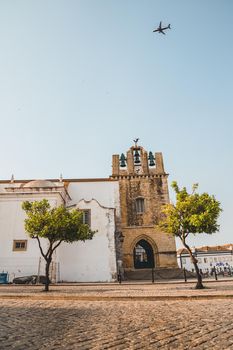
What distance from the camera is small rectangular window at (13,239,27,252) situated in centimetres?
2172

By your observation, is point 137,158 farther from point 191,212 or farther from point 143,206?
point 191,212

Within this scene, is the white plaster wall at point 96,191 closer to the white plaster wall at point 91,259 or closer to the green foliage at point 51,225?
the white plaster wall at point 91,259

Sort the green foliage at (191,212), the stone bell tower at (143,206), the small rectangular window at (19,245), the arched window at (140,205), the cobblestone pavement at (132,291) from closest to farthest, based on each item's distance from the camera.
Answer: the cobblestone pavement at (132,291), the green foliage at (191,212), the small rectangular window at (19,245), the stone bell tower at (143,206), the arched window at (140,205)

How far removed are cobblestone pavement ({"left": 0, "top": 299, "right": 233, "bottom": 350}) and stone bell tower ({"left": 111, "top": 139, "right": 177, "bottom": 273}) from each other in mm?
21814

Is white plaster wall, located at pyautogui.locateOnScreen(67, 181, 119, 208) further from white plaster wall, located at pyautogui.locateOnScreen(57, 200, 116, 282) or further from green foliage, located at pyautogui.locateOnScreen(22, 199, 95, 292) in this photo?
green foliage, located at pyautogui.locateOnScreen(22, 199, 95, 292)

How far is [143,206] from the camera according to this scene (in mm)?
30125

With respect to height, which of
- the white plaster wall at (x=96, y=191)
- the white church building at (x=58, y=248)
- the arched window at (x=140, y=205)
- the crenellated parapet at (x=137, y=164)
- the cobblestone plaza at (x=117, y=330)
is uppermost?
the crenellated parapet at (x=137, y=164)

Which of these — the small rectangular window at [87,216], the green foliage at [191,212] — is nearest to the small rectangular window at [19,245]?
the small rectangular window at [87,216]

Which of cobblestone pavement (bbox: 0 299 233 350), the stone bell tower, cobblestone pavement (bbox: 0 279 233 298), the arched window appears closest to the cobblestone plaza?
cobblestone pavement (bbox: 0 299 233 350)

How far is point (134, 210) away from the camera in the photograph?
2981cm

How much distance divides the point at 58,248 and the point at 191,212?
1288 cm

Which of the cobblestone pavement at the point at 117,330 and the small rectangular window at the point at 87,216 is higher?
the small rectangular window at the point at 87,216

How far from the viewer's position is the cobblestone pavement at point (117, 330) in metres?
3.75

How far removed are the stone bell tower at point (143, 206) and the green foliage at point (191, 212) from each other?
13.6 metres
